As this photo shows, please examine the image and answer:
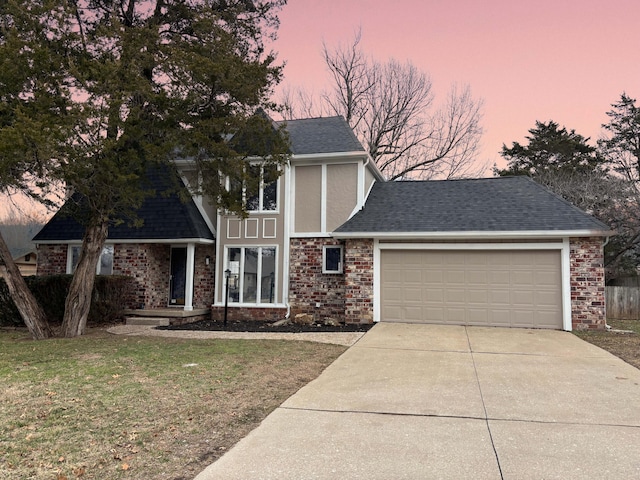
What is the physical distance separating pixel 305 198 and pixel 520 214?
598 cm

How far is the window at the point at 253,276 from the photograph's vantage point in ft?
43.2

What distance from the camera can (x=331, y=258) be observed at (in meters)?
12.9

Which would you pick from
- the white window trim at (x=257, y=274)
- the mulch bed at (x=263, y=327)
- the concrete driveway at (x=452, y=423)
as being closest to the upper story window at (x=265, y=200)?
the white window trim at (x=257, y=274)

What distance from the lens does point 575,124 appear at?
2884cm

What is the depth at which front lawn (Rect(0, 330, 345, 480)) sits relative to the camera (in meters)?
3.24

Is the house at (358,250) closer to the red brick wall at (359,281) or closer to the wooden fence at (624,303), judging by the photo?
the red brick wall at (359,281)

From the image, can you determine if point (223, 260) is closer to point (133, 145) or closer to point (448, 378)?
point (133, 145)

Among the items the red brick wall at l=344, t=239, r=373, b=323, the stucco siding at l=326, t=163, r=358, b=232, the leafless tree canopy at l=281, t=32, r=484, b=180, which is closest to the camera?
the red brick wall at l=344, t=239, r=373, b=323

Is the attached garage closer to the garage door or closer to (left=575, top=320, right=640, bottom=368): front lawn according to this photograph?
the garage door

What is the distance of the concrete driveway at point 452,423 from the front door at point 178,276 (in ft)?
27.7

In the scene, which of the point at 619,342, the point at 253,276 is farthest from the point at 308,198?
the point at 619,342

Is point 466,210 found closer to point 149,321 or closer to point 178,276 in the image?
point 178,276

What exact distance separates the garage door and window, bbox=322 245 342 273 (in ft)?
4.45

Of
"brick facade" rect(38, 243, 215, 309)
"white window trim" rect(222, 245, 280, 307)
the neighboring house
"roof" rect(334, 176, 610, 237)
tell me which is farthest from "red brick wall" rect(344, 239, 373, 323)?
the neighboring house
